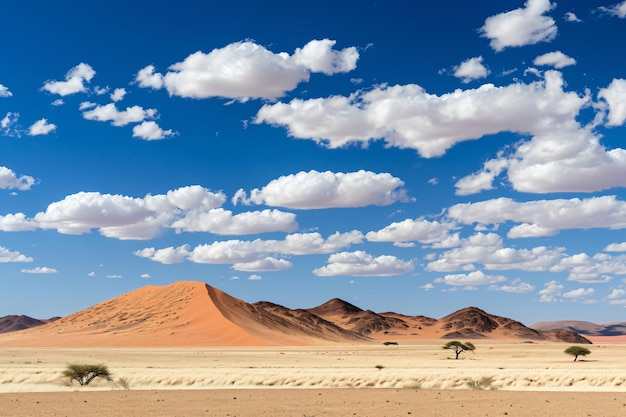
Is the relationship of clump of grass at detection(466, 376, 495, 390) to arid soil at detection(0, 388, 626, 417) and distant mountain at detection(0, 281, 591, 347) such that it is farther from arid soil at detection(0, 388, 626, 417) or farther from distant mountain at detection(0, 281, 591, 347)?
distant mountain at detection(0, 281, 591, 347)

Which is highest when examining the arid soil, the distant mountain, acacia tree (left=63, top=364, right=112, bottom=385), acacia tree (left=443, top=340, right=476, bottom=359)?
the distant mountain

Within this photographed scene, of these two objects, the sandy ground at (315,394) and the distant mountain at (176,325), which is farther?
the distant mountain at (176,325)

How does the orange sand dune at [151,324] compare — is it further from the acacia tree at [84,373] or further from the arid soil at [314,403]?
the arid soil at [314,403]

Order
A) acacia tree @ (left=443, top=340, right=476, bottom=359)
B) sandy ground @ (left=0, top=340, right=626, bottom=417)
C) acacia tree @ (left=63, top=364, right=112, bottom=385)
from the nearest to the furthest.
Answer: sandy ground @ (left=0, top=340, right=626, bottom=417), acacia tree @ (left=63, top=364, right=112, bottom=385), acacia tree @ (left=443, top=340, right=476, bottom=359)

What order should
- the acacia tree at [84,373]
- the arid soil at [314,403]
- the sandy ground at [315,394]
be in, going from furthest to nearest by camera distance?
1. the acacia tree at [84,373]
2. the sandy ground at [315,394]
3. the arid soil at [314,403]

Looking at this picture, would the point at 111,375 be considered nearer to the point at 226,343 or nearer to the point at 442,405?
the point at 442,405

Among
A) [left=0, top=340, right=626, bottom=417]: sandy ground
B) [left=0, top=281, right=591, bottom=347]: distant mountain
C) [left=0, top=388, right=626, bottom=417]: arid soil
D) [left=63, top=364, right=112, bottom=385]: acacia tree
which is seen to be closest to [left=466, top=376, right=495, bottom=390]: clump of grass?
[left=0, top=340, right=626, bottom=417]: sandy ground

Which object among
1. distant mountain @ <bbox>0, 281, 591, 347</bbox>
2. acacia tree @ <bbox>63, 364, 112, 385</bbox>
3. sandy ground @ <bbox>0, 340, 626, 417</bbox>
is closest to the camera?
sandy ground @ <bbox>0, 340, 626, 417</bbox>

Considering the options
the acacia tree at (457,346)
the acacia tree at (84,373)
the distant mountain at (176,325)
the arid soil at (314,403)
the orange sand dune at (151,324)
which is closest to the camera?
the arid soil at (314,403)

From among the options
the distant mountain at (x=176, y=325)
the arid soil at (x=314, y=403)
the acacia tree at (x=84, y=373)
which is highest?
the distant mountain at (x=176, y=325)

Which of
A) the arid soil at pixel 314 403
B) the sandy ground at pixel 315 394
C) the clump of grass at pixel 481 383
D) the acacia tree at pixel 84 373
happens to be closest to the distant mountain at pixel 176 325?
the sandy ground at pixel 315 394

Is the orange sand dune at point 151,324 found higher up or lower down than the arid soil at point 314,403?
higher up

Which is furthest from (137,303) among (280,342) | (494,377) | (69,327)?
(494,377)

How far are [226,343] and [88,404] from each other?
258 feet
